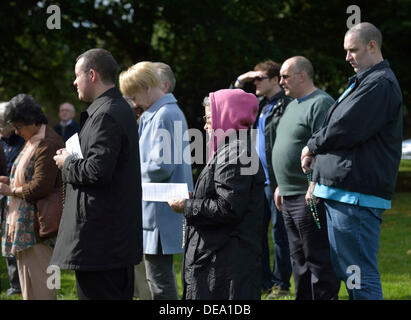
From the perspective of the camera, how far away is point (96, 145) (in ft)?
→ 12.1

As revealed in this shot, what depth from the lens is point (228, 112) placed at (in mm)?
3676

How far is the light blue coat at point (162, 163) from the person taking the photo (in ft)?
15.7

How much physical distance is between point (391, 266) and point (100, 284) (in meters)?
5.32

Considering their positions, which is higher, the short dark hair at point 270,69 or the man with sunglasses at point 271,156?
the short dark hair at point 270,69

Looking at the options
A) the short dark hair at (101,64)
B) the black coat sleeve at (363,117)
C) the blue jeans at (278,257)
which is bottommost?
the blue jeans at (278,257)

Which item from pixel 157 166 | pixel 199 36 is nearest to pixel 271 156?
pixel 157 166

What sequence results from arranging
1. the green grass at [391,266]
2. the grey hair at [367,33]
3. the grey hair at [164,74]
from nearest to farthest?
the grey hair at [367,33] → the grey hair at [164,74] → the green grass at [391,266]

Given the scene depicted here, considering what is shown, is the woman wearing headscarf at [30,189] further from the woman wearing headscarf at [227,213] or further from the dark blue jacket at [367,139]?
the dark blue jacket at [367,139]

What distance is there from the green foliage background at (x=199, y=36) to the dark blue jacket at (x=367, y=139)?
9.69 meters

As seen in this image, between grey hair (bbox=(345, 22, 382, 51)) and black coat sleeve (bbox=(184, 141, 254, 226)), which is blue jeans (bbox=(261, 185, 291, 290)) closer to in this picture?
grey hair (bbox=(345, 22, 382, 51))

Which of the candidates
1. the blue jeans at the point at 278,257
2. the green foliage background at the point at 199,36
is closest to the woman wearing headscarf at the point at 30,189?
the blue jeans at the point at 278,257

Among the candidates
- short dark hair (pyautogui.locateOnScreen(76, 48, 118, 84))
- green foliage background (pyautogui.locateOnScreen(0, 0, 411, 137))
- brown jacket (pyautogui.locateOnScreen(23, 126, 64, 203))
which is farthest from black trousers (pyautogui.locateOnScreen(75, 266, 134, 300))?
green foliage background (pyautogui.locateOnScreen(0, 0, 411, 137))

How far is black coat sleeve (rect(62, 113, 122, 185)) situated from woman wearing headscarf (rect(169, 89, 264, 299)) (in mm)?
508

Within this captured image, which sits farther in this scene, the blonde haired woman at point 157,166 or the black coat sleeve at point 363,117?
the blonde haired woman at point 157,166
